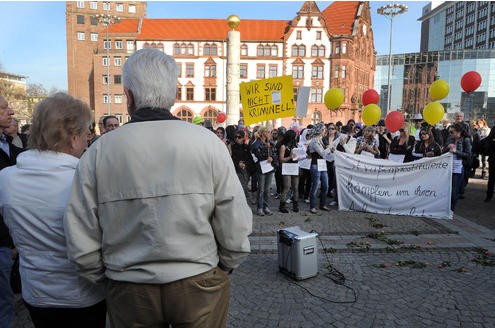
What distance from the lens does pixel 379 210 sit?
26.8 feet

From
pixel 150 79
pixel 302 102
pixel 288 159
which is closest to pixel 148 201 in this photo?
pixel 150 79

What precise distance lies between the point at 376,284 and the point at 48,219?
3933 mm

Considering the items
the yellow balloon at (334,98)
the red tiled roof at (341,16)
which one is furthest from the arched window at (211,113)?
the yellow balloon at (334,98)

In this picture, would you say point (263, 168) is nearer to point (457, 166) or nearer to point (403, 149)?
point (403, 149)

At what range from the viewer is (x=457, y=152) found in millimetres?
8078

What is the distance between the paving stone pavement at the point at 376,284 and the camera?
3625 millimetres

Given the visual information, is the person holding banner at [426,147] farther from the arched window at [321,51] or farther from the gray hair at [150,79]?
the arched window at [321,51]

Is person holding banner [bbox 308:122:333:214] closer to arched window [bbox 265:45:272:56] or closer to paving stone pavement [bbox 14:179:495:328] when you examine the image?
paving stone pavement [bbox 14:179:495:328]

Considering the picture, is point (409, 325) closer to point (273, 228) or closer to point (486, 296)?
point (486, 296)

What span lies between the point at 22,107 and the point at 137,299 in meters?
54.1

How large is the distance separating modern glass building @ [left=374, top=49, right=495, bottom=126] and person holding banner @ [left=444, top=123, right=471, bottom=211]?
2650 inches

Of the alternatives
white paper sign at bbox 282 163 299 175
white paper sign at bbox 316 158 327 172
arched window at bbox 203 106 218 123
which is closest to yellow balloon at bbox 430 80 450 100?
white paper sign at bbox 316 158 327 172

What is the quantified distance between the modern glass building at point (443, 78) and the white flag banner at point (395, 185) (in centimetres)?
6851

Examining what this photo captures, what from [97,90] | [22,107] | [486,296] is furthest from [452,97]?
[486,296]
